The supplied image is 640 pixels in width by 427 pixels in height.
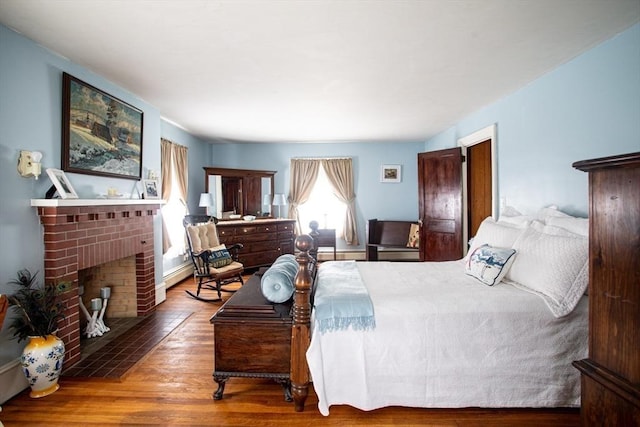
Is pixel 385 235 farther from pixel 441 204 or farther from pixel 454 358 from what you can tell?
pixel 454 358

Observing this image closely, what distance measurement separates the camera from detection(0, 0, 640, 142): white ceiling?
6.09 ft

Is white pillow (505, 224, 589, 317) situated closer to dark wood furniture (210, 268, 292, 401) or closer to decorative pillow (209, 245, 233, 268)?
dark wood furniture (210, 268, 292, 401)

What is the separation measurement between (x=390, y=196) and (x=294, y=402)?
16.4ft

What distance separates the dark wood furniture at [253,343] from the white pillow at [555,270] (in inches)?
61.1

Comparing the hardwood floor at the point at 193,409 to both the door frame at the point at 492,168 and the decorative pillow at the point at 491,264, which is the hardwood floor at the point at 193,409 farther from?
the door frame at the point at 492,168

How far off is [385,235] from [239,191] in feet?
9.37

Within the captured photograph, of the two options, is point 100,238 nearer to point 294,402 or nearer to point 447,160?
point 294,402

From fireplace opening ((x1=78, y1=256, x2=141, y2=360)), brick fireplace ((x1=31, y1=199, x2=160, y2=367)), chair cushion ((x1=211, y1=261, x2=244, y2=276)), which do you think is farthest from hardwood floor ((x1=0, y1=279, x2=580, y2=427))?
chair cushion ((x1=211, y1=261, x2=244, y2=276))

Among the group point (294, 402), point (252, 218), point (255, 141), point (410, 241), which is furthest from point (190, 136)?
point (294, 402)

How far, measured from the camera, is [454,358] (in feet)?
6.04

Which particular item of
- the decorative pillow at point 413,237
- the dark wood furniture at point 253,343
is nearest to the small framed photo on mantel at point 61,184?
the dark wood furniture at point 253,343

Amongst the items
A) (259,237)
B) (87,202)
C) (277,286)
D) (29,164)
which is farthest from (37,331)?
(259,237)

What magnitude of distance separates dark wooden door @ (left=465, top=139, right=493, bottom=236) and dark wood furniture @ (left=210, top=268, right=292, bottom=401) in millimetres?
3664

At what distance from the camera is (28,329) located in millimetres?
2074
